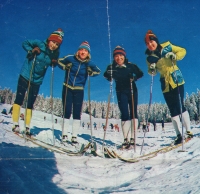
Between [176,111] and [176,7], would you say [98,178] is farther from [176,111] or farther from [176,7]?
[176,7]

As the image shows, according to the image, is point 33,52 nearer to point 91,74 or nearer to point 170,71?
point 91,74

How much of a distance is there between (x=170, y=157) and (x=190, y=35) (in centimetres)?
208

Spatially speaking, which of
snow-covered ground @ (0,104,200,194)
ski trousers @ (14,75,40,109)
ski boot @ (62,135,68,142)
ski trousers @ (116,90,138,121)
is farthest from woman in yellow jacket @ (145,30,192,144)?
ski trousers @ (14,75,40,109)

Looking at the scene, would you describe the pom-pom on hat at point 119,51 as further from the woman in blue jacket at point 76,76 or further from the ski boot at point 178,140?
the ski boot at point 178,140

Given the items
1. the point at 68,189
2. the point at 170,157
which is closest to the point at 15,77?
the point at 68,189

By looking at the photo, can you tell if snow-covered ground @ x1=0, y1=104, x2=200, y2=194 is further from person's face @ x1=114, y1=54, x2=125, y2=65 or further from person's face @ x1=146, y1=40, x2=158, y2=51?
person's face @ x1=146, y1=40, x2=158, y2=51

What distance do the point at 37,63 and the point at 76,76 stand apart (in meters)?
0.72

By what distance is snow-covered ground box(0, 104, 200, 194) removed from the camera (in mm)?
3766

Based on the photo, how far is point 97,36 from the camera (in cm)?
479

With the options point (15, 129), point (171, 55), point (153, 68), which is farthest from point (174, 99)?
point (15, 129)

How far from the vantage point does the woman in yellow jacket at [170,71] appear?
4461mm

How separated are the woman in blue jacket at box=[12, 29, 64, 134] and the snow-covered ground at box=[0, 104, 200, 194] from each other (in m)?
0.30

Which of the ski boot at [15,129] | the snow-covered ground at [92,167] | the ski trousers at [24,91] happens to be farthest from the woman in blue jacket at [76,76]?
the ski boot at [15,129]

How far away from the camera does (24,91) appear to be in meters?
4.71
